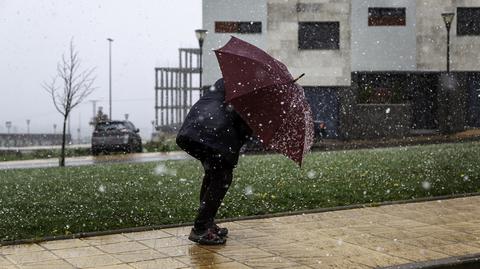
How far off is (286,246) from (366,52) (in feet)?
98.2

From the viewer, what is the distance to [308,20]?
34.2 meters

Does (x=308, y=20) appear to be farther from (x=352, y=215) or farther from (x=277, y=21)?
(x=352, y=215)

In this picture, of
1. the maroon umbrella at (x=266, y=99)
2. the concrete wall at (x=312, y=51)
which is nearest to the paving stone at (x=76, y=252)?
the maroon umbrella at (x=266, y=99)

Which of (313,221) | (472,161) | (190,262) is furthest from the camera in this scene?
(472,161)

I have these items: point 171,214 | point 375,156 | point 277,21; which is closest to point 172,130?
point 277,21

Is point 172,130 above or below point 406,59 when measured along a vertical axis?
below

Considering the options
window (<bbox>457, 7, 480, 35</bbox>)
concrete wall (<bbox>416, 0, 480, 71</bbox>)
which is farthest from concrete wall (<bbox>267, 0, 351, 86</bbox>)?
window (<bbox>457, 7, 480, 35</bbox>)

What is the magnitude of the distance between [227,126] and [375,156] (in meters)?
11.5

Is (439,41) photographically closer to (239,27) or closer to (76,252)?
(239,27)

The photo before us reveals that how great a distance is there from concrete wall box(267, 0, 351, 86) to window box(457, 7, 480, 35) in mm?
6136

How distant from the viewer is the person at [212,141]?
5.96m

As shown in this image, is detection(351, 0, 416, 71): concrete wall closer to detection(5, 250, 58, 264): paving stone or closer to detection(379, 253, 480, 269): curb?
detection(379, 253, 480, 269): curb

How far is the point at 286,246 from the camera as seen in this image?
6.36m

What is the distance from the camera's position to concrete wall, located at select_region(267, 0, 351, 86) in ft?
112
